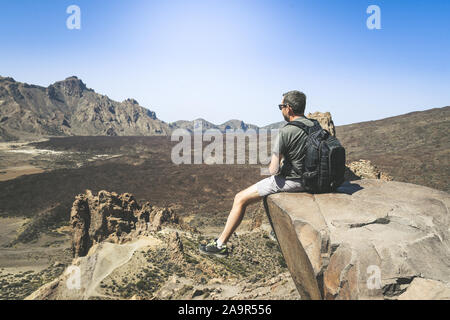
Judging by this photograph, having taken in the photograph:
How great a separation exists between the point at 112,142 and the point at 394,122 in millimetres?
105176

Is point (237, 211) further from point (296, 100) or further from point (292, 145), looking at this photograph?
point (296, 100)

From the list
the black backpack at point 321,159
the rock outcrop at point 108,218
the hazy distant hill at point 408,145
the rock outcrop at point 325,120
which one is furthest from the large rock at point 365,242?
the hazy distant hill at point 408,145

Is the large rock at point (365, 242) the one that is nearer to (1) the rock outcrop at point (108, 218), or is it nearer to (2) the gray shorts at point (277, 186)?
(2) the gray shorts at point (277, 186)

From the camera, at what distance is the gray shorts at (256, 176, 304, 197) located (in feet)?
17.9

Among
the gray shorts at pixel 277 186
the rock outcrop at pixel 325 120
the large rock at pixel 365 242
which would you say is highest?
the rock outcrop at pixel 325 120

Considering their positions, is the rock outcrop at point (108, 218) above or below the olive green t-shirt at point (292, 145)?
below

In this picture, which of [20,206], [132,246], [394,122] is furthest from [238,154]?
[132,246]

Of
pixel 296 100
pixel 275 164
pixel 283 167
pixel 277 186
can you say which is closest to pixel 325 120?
pixel 296 100

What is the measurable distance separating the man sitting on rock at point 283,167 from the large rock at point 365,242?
0.98 feet

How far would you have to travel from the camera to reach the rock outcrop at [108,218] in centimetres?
1786

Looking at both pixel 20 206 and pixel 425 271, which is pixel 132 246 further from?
pixel 20 206

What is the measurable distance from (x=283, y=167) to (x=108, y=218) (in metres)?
16.0
